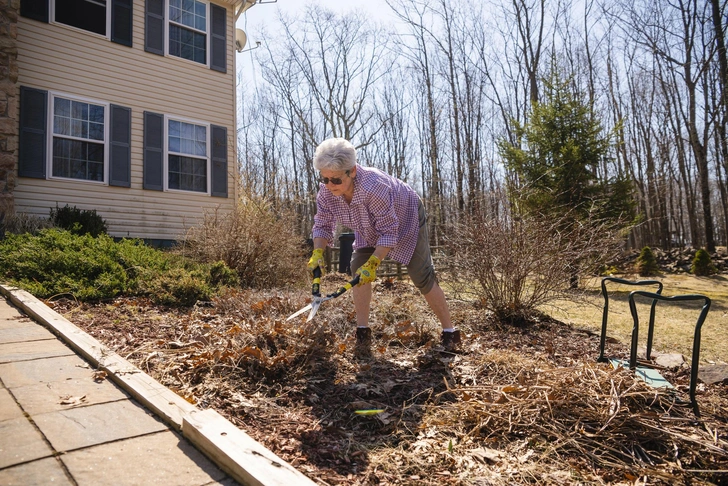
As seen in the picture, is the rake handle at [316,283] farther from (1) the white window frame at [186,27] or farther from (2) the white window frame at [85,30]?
(1) the white window frame at [186,27]

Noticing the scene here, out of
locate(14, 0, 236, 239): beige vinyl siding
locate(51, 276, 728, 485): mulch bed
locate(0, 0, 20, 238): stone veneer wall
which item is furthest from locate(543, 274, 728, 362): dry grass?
locate(0, 0, 20, 238): stone veneer wall

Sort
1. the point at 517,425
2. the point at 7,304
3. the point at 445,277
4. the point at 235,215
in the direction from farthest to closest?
the point at 235,215
the point at 445,277
the point at 7,304
the point at 517,425

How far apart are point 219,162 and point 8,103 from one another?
3778 mm

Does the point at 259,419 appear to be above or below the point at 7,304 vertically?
below

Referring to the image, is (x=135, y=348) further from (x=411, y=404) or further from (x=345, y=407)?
(x=411, y=404)

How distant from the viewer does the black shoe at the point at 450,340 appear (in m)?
3.29

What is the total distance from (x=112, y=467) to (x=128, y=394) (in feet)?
2.43

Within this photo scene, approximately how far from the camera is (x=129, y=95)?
9094 millimetres

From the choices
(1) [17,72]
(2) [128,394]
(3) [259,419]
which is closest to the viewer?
(3) [259,419]

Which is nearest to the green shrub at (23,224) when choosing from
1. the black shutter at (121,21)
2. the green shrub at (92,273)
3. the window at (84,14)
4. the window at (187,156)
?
the green shrub at (92,273)

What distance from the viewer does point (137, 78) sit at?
9.23 metres

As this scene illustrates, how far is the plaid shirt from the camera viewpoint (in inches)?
120

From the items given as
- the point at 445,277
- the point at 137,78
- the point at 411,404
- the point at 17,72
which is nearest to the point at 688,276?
the point at 445,277

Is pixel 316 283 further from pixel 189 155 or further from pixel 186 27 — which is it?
pixel 186 27
